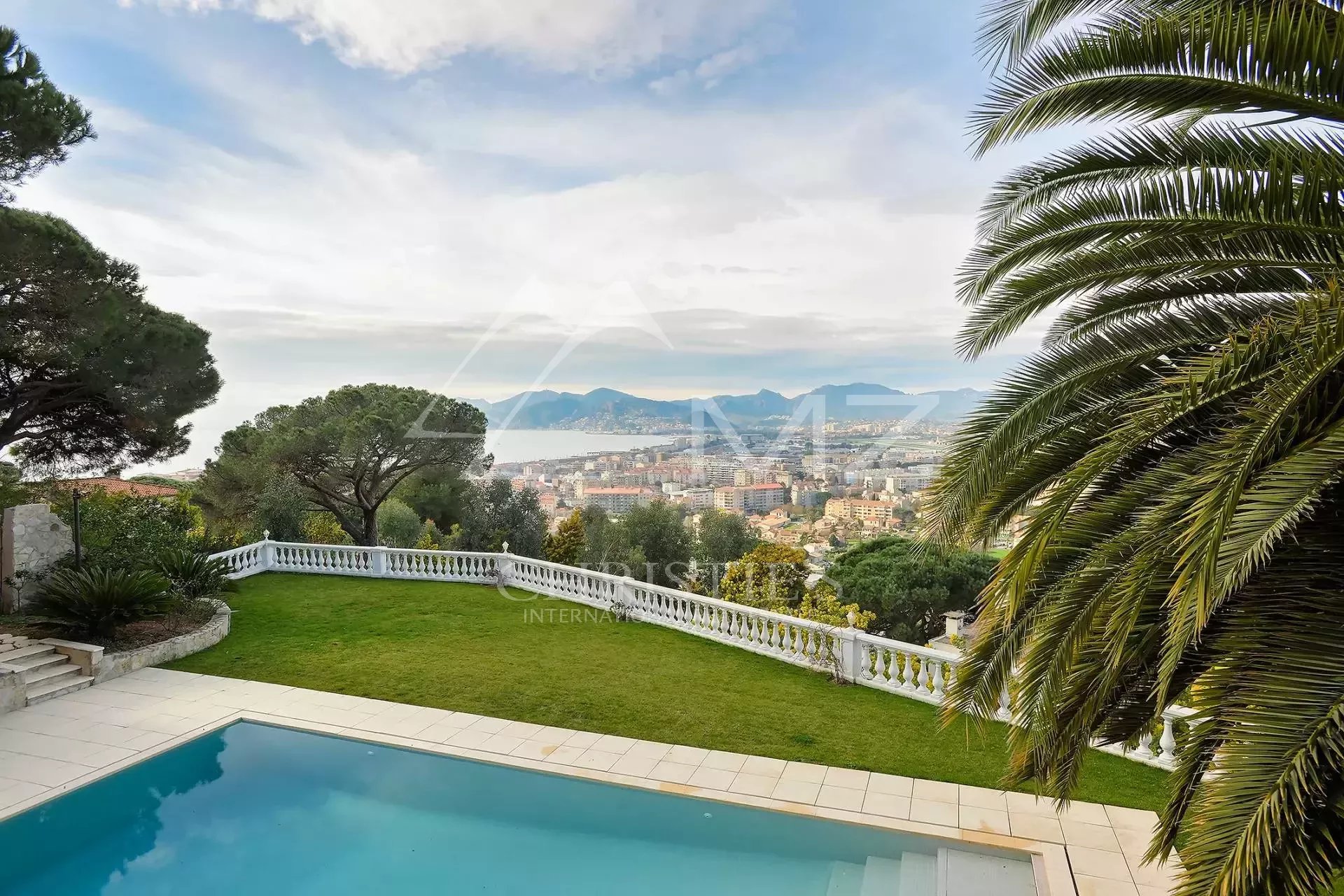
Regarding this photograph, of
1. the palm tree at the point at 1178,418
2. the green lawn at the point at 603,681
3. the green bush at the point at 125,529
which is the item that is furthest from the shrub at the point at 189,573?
the palm tree at the point at 1178,418

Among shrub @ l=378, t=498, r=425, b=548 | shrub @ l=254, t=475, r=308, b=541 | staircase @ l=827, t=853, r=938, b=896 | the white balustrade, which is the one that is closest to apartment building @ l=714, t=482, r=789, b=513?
the white balustrade

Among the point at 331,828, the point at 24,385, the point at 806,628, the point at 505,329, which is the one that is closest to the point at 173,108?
the point at 24,385

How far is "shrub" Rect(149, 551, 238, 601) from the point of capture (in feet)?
35.2

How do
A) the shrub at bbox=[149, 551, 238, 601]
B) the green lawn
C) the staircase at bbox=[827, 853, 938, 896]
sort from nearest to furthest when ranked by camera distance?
the staircase at bbox=[827, 853, 938, 896]
the green lawn
the shrub at bbox=[149, 551, 238, 601]

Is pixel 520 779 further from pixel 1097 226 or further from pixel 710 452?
pixel 710 452

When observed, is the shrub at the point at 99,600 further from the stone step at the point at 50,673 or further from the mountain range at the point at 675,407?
the mountain range at the point at 675,407

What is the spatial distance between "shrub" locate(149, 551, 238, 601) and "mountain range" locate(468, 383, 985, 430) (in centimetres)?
863

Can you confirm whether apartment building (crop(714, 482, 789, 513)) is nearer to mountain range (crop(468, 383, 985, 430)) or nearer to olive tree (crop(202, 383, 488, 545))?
mountain range (crop(468, 383, 985, 430))

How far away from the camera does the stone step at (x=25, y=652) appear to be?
816cm

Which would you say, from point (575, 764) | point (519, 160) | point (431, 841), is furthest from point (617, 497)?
point (431, 841)

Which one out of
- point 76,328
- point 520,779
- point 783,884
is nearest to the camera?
point 783,884

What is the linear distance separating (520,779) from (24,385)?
10.2 m

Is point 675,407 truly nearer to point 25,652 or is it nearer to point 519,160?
point 519,160

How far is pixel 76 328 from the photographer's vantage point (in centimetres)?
1059
